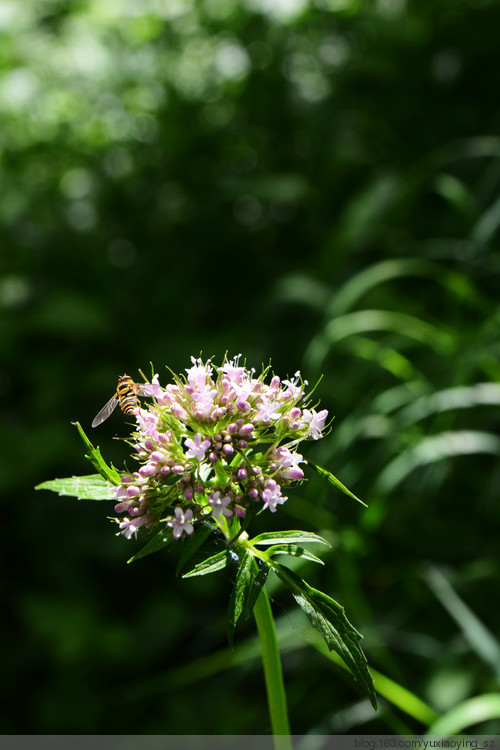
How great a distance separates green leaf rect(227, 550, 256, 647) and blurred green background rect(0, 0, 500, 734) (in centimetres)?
82

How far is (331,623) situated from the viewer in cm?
68

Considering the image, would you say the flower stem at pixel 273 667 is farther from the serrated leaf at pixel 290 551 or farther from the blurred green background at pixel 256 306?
the blurred green background at pixel 256 306

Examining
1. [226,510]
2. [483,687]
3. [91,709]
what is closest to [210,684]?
[91,709]

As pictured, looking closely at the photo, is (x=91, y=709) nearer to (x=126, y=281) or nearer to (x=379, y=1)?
(x=126, y=281)

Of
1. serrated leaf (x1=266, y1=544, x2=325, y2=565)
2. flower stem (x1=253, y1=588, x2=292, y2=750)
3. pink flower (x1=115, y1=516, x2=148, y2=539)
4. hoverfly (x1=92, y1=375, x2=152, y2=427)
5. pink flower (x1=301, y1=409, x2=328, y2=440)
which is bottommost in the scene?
flower stem (x1=253, y1=588, x2=292, y2=750)

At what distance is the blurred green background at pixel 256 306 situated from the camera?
2.04 m

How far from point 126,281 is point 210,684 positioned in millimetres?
1673

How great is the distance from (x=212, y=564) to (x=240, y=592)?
7cm

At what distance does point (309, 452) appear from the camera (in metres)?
2.37

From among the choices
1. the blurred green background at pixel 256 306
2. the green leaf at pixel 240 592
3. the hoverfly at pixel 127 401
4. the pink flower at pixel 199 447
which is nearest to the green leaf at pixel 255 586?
the green leaf at pixel 240 592

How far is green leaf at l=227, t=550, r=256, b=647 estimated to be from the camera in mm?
649

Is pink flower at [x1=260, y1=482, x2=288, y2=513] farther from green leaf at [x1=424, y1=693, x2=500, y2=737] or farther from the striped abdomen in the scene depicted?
green leaf at [x1=424, y1=693, x2=500, y2=737]

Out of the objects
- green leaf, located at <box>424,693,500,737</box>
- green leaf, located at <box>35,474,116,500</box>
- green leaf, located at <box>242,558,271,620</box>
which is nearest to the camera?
green leaf, located at <box>242,558,271,620</box>

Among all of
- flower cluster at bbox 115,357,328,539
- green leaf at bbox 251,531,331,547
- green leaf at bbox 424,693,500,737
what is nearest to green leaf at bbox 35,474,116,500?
flower cluster at bbox 115,357,328,539
